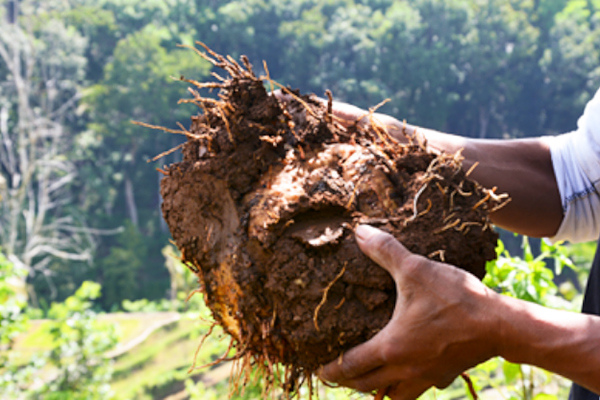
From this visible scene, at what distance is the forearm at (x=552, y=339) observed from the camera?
0.96 m

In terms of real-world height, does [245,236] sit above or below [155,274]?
above

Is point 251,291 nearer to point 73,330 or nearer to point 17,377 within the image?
point 17,377

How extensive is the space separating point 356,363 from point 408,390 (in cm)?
14

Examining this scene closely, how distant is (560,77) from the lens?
2406 centimetres

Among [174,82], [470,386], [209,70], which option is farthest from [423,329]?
[209,70]

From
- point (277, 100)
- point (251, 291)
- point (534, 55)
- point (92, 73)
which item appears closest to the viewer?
point (251, 291)

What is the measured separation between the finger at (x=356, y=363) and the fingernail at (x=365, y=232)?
9.3 inches

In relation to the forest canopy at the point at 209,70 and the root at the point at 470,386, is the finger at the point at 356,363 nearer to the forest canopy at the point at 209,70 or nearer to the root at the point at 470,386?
the root at the point at 470,386

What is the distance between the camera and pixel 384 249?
1.13 m

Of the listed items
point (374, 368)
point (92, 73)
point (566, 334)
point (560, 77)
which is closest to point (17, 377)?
point (374, 368)

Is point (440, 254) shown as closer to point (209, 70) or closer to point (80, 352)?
point (80, 352)

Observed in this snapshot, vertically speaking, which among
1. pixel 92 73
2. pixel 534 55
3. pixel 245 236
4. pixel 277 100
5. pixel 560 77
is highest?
pixel 92 73

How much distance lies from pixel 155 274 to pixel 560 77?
73.2ft

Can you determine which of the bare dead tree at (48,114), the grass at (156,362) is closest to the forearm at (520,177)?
the grass at (156,362)
